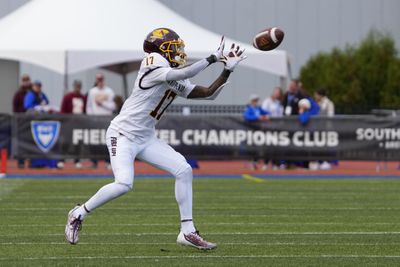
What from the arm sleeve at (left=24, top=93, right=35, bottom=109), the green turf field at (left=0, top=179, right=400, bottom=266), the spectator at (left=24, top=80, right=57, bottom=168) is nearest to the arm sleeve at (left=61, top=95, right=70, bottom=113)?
the spectator at (left=24, top=80, right=57, bottom=168)

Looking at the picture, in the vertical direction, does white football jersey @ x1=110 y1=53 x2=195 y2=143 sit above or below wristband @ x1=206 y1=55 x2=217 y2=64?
below

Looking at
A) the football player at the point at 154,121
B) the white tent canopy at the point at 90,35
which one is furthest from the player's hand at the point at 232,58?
the white tent canopy at the point at 90,35

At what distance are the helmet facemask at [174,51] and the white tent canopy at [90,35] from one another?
13.3m

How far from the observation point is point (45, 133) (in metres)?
21.8

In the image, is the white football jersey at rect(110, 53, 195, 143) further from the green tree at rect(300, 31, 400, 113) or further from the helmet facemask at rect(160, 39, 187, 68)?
the green tree at rect(300, 31, 400, 113)

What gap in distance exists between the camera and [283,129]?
22406 millimetres

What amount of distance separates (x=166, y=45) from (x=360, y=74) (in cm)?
2495

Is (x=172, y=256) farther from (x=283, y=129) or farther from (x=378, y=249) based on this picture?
(x=283, y=129)

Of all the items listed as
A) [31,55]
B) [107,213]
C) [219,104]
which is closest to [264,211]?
[107,213]

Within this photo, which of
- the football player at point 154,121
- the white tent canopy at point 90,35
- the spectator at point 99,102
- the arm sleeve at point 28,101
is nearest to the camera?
the football player at point 154,121

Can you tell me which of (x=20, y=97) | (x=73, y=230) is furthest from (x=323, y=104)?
(x=73, y=230)

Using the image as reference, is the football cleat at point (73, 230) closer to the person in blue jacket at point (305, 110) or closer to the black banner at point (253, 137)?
the black banner at point (253, 137)

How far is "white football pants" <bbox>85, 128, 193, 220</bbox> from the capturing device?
31.9 ft

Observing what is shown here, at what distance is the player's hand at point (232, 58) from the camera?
9.77 metres
